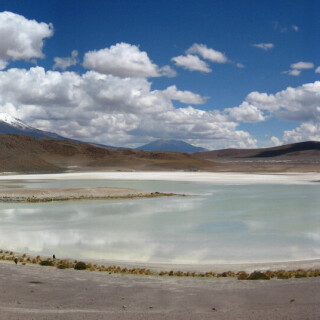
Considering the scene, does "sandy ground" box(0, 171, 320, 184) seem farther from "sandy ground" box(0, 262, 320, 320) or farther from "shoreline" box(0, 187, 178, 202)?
"sandy ground" box(0, 262, 320, 320)

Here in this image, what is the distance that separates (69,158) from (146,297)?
161m

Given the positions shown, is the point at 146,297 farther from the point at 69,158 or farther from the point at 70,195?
the point at 69,158

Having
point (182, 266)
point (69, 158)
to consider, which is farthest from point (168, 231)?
point (69, 158)

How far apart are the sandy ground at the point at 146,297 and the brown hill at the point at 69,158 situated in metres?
94.2

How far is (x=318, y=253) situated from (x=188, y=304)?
9.14m

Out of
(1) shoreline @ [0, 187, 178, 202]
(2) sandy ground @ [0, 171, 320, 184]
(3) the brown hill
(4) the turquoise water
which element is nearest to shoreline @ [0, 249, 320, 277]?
(4) the turquoise water

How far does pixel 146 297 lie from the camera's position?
957 centimetres

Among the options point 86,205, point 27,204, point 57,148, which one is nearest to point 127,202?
point 86,205

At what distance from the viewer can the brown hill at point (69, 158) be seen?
108 metres

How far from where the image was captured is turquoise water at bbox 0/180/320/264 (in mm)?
16406

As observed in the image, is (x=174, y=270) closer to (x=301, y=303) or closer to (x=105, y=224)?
(x=301, y=303)

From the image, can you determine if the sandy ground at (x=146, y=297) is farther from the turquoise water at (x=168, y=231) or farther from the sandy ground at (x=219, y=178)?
the sandy ground at (x=219, y=178)

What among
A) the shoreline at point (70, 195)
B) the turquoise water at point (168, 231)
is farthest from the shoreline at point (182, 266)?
the shoreline at point (70, 195)

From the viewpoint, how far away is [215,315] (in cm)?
810
